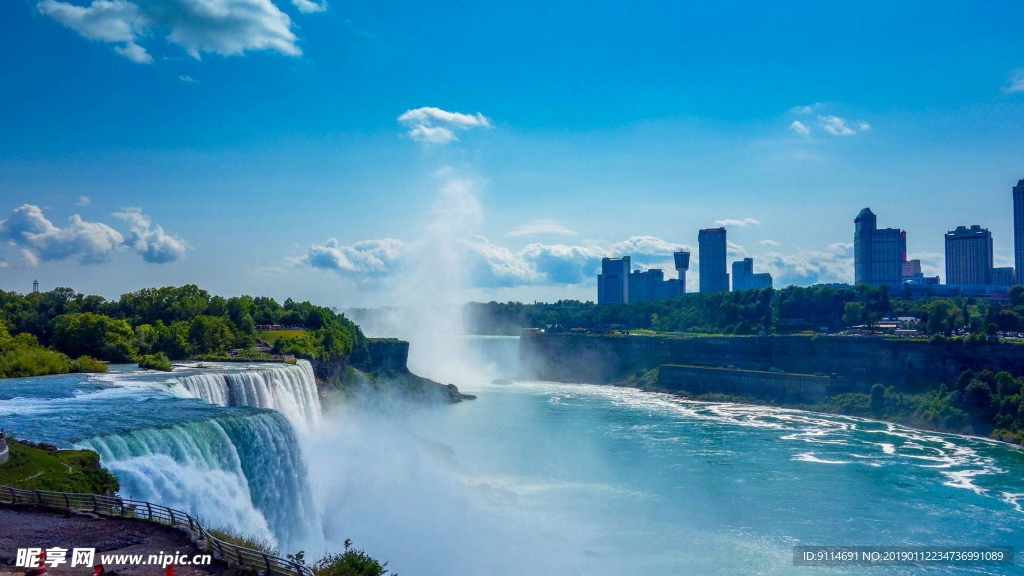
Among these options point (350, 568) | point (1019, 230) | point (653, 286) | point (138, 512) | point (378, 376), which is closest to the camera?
point (350, 568)

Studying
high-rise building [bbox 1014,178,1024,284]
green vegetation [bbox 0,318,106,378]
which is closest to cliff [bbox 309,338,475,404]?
green vegetation [bbox 0,318,106,378]

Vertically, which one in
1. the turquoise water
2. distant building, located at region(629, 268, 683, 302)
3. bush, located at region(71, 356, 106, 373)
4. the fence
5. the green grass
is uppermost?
distant building, located at region(629, 268, 683, 302)

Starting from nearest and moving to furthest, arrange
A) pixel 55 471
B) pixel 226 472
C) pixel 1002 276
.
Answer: pixel 55 471 < pixel 226 472 < pixel 1002 276

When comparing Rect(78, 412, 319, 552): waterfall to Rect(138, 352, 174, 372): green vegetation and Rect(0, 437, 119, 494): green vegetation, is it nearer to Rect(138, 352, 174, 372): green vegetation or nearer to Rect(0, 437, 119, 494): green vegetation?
Rect(0, 437, 119, 494): green vegetation

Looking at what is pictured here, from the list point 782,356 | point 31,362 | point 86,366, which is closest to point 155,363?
point 86,366

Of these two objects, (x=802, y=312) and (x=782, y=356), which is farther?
(x=802, y=312)

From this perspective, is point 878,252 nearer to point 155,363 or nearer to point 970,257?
point 970,257
